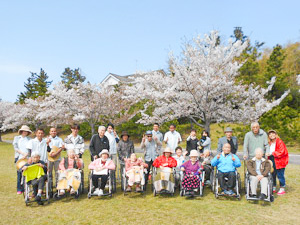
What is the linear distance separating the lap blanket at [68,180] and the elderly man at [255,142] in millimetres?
3598

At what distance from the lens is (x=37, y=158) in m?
5.11

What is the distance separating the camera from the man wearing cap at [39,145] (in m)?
5.31

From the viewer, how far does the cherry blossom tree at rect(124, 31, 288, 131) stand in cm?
1052

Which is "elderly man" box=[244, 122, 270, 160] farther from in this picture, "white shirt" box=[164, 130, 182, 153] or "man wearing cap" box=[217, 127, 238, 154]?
"white shirt" box=[164, 130, 182, 153]

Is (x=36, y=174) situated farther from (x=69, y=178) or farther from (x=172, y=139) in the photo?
(x=172, y=139)

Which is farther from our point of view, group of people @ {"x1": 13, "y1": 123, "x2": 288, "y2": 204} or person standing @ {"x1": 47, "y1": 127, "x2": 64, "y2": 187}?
person standing @ {"x1": 47, "y1": 127, "x2": 64, "y2": 187}

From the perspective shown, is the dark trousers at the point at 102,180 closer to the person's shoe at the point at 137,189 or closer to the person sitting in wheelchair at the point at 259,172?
the person's shoe at the point at 137,189

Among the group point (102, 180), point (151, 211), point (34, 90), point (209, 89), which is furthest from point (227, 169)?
point (34, 90)

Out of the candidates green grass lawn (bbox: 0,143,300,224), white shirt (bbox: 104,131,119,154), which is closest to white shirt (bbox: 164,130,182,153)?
white shirt (bbox: 104,131,119,154)

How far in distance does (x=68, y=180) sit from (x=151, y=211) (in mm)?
1888

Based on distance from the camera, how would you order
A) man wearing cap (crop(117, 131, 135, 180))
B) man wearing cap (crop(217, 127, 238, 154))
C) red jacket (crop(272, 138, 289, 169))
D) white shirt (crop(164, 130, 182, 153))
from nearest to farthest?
1. red jacket (crop(272, 138, 289, 169))
2. man wearing cap (crop(217, 127, 238, 154))
3. man wearing cap (crop(117, 131, 135, 180))
4. white shirt (crop(164, 130, 182, 153))

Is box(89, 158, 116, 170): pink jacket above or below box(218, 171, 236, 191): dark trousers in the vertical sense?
above

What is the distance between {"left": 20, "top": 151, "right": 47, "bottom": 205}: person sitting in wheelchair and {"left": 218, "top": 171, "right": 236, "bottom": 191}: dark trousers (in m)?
3.56

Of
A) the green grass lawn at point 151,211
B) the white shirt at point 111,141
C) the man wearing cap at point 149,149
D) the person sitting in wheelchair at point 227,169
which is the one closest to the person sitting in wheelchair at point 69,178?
the green grass lawn at point 151,211
